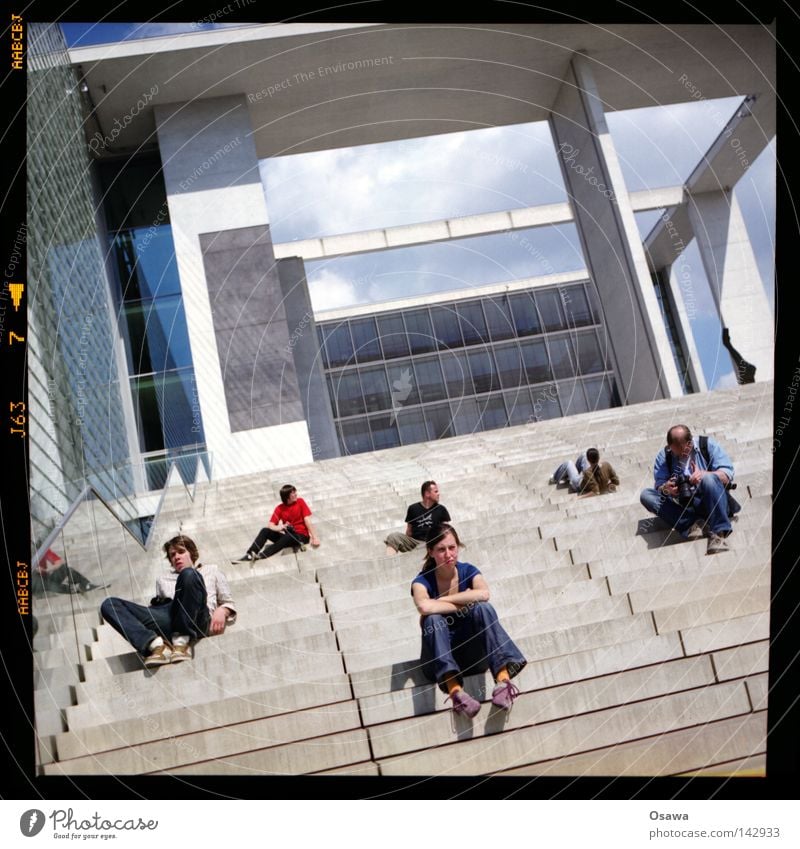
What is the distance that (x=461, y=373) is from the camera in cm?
4447

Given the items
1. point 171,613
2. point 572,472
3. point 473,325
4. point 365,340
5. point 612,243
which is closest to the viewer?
point 171,613

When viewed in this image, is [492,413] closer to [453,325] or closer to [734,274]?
[453,325]

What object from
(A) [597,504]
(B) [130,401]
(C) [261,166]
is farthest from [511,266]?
(A) [597,504]

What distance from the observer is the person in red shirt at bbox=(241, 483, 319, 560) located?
8.77 metres

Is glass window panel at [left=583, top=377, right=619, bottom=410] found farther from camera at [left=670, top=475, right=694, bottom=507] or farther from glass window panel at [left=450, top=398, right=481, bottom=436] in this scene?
camera at [left=670, top=475, right=694, bottom=507]

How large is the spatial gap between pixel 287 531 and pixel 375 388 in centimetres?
3562

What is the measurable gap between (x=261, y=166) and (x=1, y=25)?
54.3 feet

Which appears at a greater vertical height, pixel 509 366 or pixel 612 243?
pixel 509 366

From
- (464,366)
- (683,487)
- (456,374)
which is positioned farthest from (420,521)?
(464,366)

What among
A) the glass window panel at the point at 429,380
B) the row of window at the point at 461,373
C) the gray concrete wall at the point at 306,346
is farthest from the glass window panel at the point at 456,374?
the gray concrete wall at the point at 306,346

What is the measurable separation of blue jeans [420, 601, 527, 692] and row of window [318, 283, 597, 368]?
37.4m

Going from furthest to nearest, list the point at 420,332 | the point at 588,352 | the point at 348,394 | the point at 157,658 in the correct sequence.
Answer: the point at 588,352 < the point at 420,332 < the point at 348,394 < the point at 157,658
